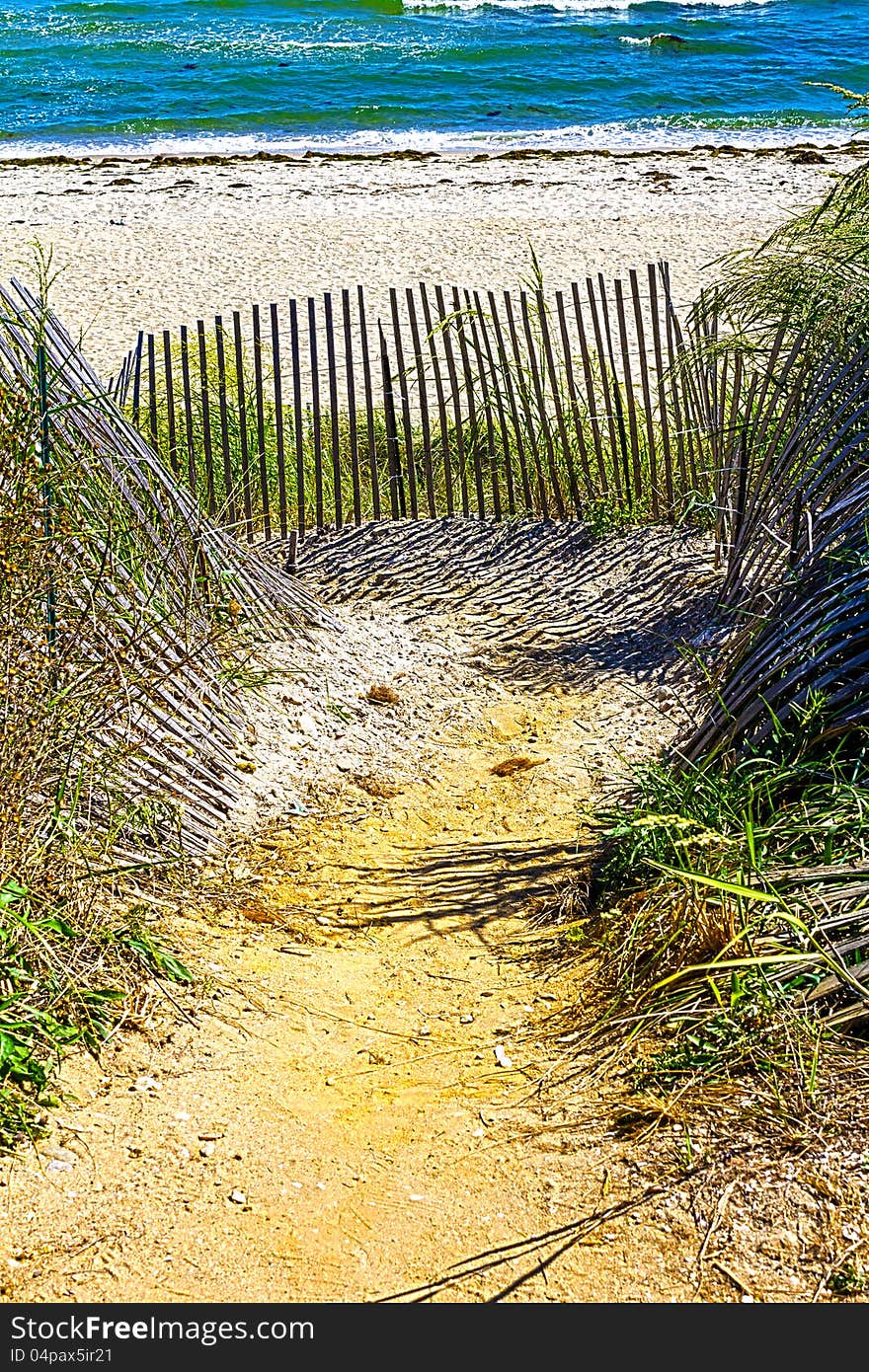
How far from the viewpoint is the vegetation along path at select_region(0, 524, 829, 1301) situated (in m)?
2.63

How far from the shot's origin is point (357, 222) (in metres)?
16.8

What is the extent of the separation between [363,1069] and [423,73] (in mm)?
29384

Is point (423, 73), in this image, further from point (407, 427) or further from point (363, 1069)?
point (363, 1069)

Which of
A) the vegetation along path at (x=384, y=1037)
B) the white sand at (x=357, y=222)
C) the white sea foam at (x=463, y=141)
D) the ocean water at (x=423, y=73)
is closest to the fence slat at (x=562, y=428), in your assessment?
the vegetation along path at (x=384, y=1037)

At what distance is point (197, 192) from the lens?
18.7 m

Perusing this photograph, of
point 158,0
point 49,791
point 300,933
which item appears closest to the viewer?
point 49,791

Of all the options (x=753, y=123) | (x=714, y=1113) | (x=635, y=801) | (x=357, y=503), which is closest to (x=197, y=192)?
(x=753, y=123)

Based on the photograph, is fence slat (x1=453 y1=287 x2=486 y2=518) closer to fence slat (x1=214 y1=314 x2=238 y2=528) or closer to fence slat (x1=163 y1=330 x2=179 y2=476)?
fence slat (x1=214 y1=314 x2=238 y2=528)

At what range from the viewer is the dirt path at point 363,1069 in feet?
8.61

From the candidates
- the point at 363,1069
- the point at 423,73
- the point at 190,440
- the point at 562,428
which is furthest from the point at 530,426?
the point at 423,73

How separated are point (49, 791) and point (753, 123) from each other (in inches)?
964

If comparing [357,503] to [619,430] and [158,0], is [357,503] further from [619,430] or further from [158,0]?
[158,0]

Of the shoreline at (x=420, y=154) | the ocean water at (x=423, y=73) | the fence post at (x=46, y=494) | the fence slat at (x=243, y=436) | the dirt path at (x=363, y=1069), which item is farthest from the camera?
the ocean water at (x=423, y=73)

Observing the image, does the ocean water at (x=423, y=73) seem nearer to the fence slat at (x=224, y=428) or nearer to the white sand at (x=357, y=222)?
the white sand at (x=357, y=222)
